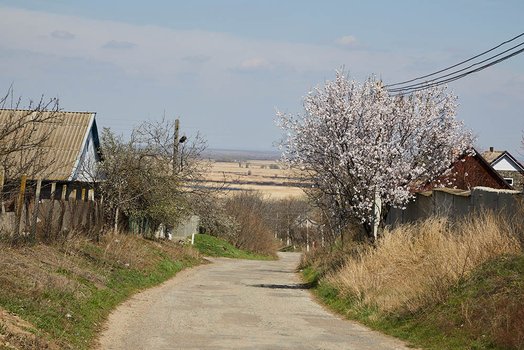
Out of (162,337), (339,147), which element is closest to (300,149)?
(339,147)

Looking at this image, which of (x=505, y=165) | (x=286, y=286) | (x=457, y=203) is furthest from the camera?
(x=505, y=165)

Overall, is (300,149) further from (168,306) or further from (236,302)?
(168,306)

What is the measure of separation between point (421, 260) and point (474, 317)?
573cm

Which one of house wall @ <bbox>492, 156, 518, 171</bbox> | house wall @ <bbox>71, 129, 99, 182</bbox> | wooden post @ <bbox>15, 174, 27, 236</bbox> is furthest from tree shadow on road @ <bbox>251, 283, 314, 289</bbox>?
house wall @ <bbox>492, 156, 518, 171</bbox>

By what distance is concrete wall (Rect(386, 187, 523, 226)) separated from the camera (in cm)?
1816

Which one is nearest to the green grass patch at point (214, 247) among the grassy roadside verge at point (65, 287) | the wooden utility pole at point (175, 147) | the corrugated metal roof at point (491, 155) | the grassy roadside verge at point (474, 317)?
the wooden utility pole at point (175, 147)

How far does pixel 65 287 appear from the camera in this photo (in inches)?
601

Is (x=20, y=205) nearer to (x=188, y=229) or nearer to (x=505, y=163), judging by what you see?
(x=188, y=229)

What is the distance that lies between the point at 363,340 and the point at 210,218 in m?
37.6

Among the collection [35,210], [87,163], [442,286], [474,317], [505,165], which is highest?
[505,165]

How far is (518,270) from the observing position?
1425 centimetres

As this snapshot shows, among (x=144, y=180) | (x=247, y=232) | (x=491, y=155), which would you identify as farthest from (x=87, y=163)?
(x=491, y=155)

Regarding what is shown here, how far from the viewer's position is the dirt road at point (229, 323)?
12758mm

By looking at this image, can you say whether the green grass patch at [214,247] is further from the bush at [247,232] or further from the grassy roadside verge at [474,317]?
the grassy roadside verge at [474,317]
